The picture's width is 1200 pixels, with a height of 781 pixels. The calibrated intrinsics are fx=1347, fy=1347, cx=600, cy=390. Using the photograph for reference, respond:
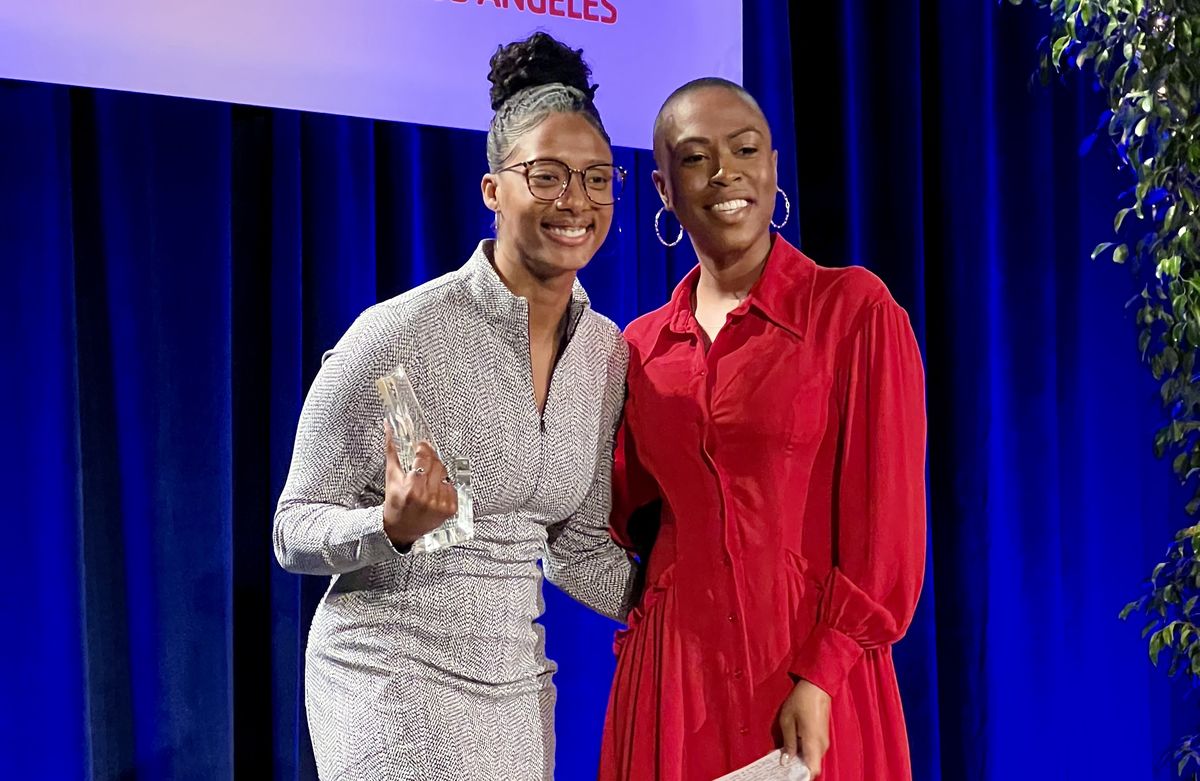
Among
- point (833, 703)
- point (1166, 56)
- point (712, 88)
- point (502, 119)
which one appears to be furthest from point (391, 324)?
point (1166, 56)

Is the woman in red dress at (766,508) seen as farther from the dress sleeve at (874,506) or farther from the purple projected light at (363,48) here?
the purple projected light at (363,48)

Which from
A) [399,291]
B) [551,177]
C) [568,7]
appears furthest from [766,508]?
[568,7]

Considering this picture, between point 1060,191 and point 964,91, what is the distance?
1.48 feet

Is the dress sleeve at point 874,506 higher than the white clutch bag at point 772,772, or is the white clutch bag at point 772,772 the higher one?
the dress sleeve at point 874,506

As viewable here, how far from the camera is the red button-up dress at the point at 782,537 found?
1732mm

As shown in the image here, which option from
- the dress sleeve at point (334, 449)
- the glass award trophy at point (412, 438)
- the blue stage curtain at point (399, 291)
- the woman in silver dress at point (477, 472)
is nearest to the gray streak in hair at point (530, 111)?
the woman in silver dress at point (477, 472)

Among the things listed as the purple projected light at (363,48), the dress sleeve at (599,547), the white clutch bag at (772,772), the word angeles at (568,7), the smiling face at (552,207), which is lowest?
the white clutch bag at (772,772)

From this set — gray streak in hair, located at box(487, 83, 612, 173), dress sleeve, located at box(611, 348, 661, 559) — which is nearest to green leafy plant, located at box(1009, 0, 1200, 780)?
dress sleeve, located at box(611, 348, 661, 559)

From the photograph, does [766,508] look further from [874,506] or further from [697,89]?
[697,89]

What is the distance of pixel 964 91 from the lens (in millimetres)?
3650

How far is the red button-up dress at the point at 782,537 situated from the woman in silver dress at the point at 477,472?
0.51ft

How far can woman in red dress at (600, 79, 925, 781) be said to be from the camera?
173 centimetres

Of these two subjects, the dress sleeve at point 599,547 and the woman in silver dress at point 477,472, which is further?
the dress sleeve at point 599,547

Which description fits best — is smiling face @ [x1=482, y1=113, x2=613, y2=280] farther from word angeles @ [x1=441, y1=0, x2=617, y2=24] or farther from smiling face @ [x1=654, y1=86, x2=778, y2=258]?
word angeles @ [x1=441, y1=0, x2=617, y2=24]
